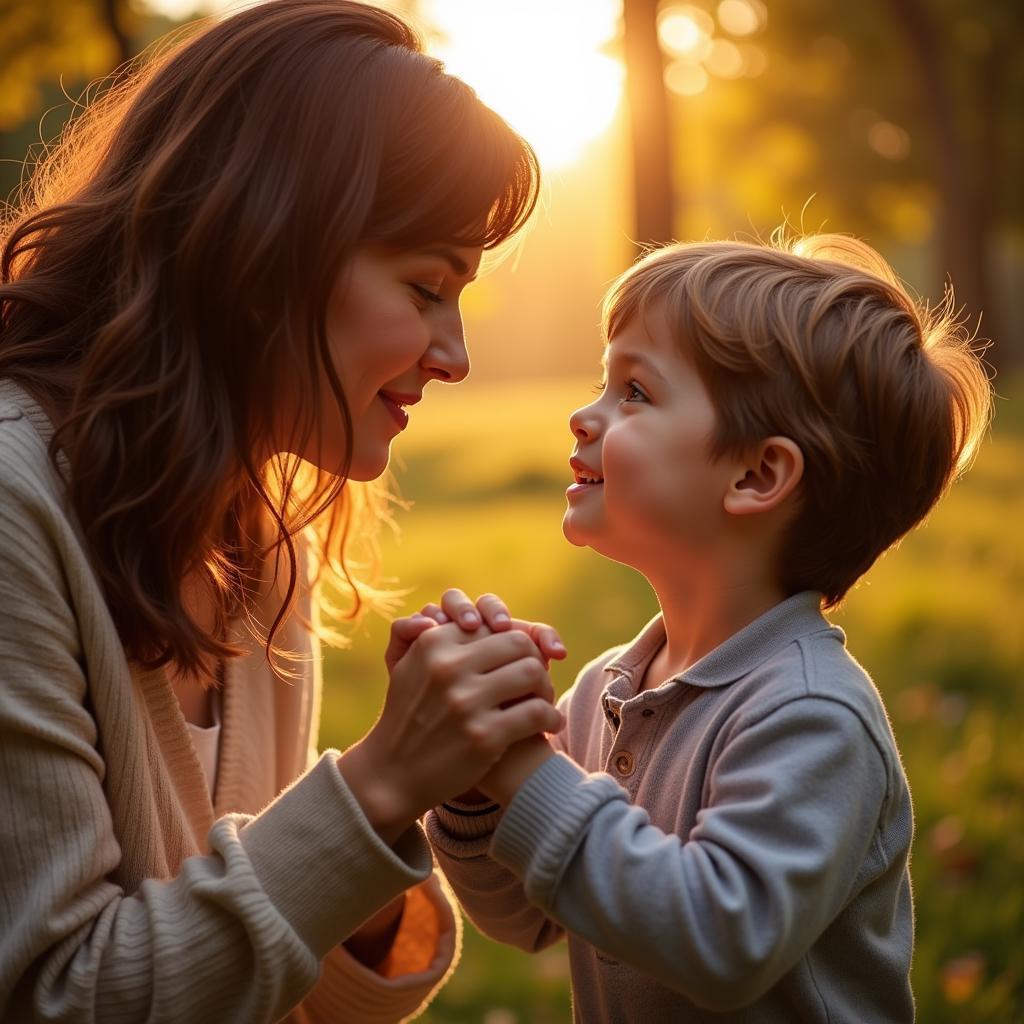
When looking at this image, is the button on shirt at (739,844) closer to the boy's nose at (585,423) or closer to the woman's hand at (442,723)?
the woman's hand at (442,723)

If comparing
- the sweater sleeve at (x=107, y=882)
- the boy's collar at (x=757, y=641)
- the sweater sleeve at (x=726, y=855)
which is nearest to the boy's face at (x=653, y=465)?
the boy's collar at (x=757, y=641)

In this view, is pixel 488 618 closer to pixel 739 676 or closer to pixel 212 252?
pixel 739 676

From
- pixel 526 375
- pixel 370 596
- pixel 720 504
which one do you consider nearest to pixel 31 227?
pixel 370 596

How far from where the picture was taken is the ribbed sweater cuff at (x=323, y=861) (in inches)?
66.2

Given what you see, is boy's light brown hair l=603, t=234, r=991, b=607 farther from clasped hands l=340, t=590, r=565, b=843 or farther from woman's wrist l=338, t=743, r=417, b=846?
woman's wrist l=338, t=743, r=417, b=846

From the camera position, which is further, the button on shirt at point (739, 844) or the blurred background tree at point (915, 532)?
the blurred background tree at point (915, 532)

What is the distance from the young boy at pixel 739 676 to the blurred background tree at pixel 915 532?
0.46 meters

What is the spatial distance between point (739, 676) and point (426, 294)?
0.84 meters

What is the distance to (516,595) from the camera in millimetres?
6387

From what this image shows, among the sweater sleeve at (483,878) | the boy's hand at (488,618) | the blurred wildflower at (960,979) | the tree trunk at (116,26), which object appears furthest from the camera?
the tree trunk at (116,26)

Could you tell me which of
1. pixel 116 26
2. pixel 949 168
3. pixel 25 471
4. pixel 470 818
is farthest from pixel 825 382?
pixel 949 168

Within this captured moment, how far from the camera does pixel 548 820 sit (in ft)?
5.43

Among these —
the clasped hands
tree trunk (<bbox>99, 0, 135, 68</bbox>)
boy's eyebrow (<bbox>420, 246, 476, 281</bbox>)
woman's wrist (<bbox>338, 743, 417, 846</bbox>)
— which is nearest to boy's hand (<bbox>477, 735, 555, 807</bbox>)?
the clasped hands

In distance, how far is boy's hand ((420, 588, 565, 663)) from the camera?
1.80 metres
